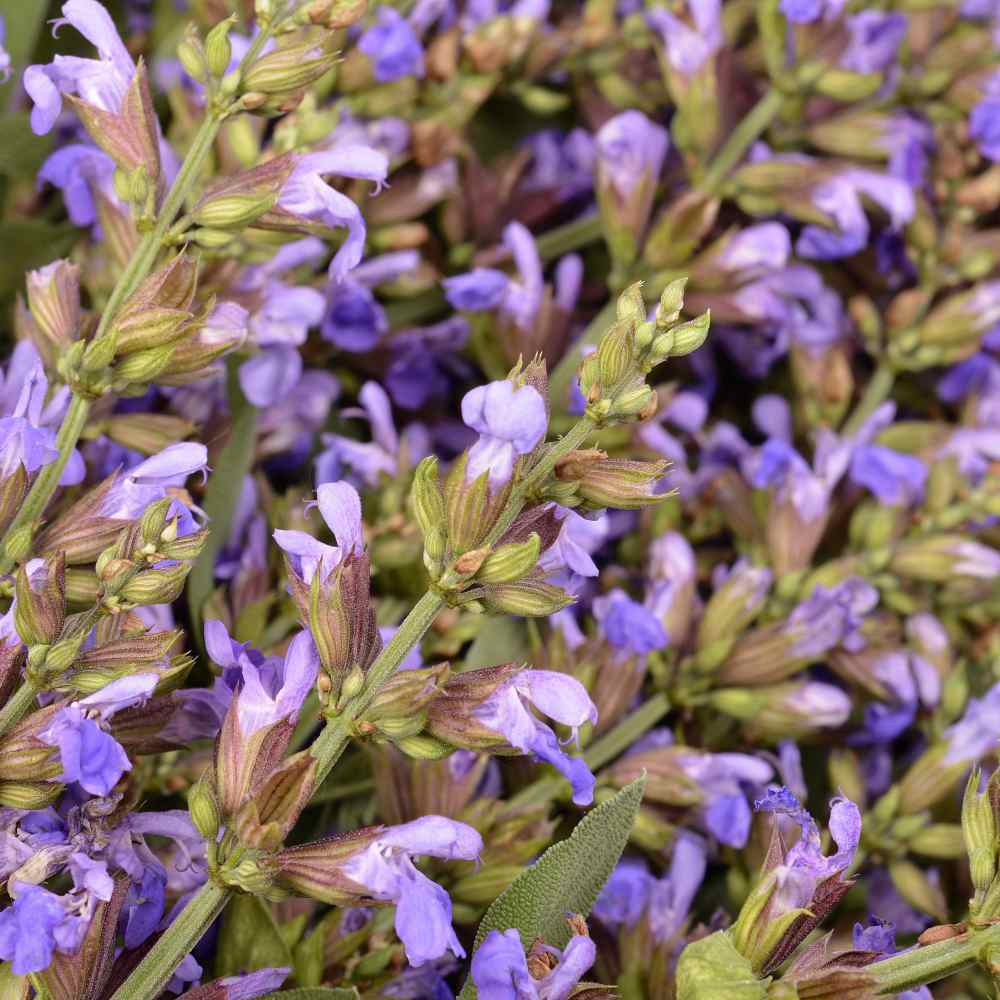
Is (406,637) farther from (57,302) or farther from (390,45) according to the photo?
(390,45)

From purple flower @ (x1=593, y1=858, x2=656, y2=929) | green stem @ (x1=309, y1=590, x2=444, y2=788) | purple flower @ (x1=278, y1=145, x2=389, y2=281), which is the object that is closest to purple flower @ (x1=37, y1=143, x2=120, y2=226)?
purple flower @ (x1=278, y1=145, x2=389, y2=281)

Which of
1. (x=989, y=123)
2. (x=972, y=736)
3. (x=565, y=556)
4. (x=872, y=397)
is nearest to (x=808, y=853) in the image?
(x=565, y=556)

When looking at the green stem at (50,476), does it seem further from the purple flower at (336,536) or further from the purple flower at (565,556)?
the purple flower at (565,556)

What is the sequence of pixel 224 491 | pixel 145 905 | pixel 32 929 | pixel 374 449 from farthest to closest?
pixel 374 449 → pixel 224 491 → pixel 145 905 → pixel 32 929

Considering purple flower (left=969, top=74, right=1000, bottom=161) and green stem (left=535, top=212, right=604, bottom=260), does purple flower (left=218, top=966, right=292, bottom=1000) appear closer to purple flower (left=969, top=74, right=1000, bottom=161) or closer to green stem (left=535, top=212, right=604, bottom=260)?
green stem (left=535, top=212, right=604, bottom=260)

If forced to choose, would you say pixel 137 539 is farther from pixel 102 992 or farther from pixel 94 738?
pixel 102 992

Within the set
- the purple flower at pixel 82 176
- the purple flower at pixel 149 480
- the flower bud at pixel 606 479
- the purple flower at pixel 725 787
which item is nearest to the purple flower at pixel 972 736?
the purple flower at pixel 725 787
